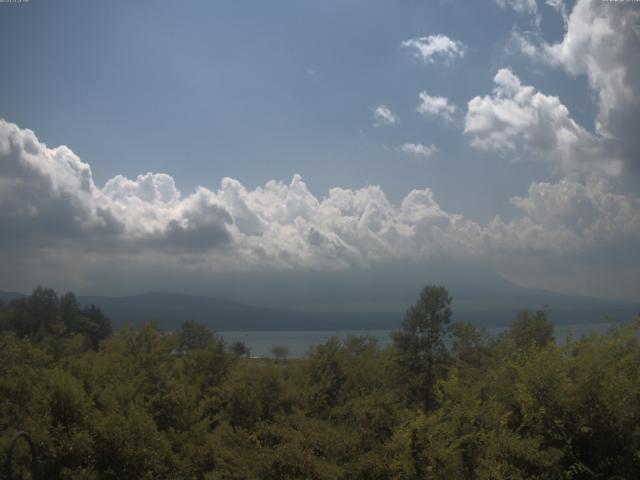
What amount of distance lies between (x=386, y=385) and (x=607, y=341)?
763 inches

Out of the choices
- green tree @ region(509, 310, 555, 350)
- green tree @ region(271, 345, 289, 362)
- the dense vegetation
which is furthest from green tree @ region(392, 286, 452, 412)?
green tree @ region(271, 345, 289, 362)

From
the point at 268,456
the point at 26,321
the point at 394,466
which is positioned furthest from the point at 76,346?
the point at 26,321

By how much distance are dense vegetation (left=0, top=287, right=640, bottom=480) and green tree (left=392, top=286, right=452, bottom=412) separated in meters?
4.86

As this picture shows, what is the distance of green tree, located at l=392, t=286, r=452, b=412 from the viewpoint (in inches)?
1551

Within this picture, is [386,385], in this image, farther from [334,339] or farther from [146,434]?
[146,434]

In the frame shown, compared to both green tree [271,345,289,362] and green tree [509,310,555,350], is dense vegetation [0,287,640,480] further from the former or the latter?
green tree [509,310,555,350]

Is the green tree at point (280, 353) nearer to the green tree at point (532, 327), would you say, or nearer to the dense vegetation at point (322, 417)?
the dense vegetation at point (322, 417)

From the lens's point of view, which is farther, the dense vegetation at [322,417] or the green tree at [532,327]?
the green tree at [532,327]

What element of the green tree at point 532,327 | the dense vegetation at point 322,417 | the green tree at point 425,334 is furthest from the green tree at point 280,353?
the green tree at point 532,327

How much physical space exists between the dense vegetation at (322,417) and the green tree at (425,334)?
4.86 meters

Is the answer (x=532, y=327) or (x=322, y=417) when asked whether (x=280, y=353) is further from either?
(x=532, y=327)

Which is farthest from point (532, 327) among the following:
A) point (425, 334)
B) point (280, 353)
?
point (280, 353)

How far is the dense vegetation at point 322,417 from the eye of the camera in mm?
14586

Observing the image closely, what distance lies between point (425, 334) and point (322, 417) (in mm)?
14448
